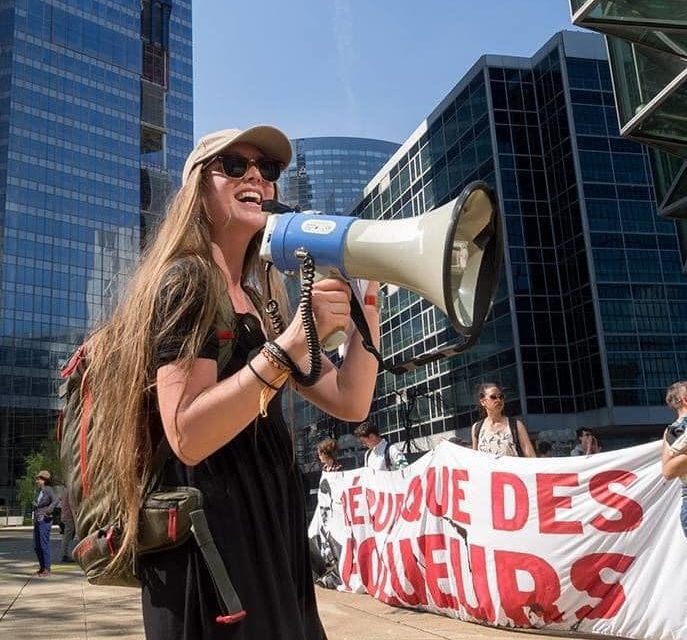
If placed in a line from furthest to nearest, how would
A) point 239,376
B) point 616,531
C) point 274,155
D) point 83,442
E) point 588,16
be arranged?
point 588,16, point 616,531, point 274,155, point 83,442, point 239,376

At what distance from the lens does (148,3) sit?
91.9 meters

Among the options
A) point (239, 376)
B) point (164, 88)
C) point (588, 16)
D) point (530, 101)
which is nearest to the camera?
point (239, 376)

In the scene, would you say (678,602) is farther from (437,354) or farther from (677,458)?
(437,354)

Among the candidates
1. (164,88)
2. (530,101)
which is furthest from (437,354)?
(164,88)

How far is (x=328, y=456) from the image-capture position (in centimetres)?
854

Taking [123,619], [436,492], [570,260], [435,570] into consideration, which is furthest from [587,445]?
[570,260]

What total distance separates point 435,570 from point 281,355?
4.84m

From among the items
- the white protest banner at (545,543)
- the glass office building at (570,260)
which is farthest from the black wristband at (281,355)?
the glass office building at (570,260)

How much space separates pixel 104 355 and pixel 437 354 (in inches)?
24.8

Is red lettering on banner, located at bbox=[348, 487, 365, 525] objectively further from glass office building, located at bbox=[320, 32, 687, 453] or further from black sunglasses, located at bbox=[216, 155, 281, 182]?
glass office building, located at bbox=[320, 32, 687, 453]

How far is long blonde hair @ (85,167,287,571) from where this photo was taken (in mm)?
1263

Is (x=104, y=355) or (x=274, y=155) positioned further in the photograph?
(x=274, y=155)

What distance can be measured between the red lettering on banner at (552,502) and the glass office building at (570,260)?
110 feet

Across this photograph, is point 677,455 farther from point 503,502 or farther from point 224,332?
point 224,332
